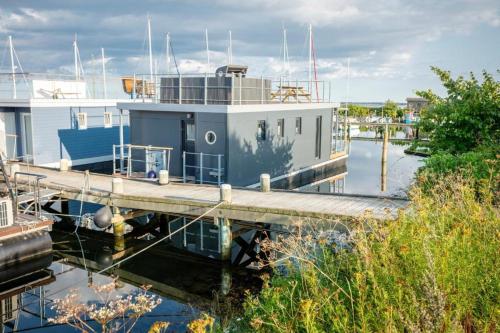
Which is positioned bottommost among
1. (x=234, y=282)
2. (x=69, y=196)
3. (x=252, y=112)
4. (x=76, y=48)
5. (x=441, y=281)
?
(x=234, y=282)

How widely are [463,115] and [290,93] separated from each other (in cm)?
1293

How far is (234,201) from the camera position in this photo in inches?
563

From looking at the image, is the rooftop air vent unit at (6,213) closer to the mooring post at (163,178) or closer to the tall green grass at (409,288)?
the mooring post at (163,178)

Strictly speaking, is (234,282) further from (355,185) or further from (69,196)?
(355,185)

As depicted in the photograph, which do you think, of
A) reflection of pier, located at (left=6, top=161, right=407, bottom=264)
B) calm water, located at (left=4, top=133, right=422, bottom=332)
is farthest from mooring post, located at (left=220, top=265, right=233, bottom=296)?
reflection of pier, located at (left=6, top=161, right=407, bottom=264)

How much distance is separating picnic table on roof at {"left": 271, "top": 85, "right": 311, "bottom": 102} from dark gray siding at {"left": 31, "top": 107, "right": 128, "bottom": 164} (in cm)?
1072

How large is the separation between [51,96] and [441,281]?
82.5 ft

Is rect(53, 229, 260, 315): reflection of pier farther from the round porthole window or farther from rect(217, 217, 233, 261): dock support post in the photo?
the round porthole window

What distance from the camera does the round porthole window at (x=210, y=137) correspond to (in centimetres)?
1866

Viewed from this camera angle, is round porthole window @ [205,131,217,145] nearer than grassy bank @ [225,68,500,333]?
No

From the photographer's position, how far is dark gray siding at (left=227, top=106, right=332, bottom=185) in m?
18.8

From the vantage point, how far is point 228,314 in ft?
35.0

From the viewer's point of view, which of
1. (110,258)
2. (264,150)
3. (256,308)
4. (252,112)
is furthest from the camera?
(264,150)

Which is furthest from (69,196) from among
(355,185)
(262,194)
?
(355,185)
